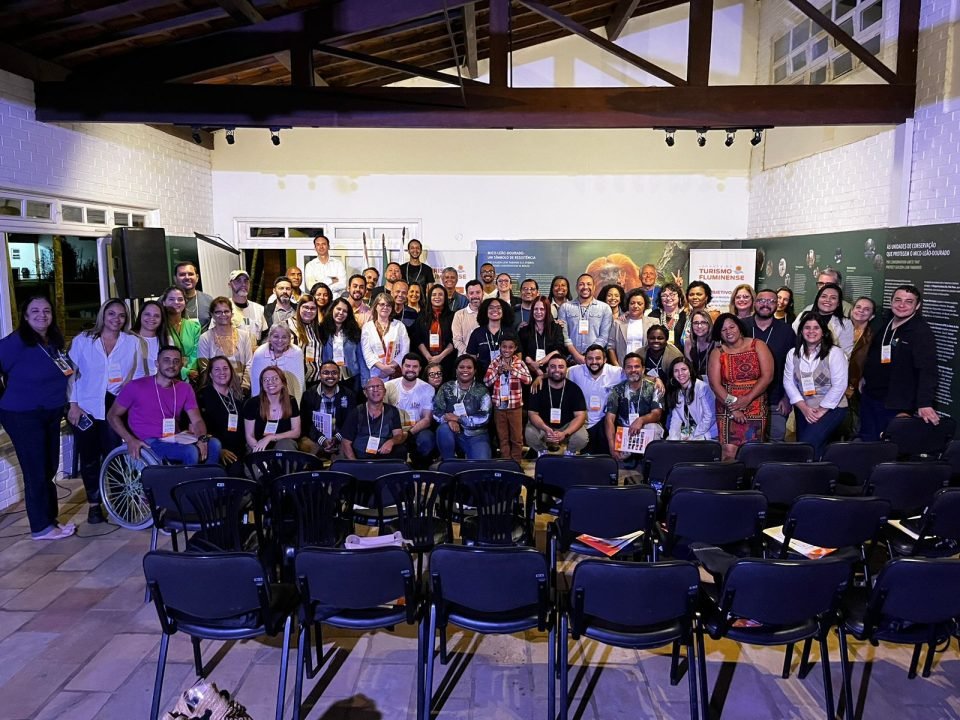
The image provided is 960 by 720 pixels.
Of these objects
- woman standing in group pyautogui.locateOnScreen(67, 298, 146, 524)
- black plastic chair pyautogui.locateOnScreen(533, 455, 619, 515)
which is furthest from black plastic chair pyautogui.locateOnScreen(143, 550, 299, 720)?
woman standing in group pyautogui.locateOnScreen(67, 298, 146, 524)

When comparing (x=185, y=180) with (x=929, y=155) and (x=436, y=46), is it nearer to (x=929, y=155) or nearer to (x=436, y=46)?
(x=436, y=46)

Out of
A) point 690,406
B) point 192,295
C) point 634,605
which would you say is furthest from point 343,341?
point 634,605

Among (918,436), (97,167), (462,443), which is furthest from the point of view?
(97,167)

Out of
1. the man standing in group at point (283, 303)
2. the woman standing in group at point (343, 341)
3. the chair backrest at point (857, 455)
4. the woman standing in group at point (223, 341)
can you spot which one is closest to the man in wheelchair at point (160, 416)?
the woman standing in group at point (223, 341)

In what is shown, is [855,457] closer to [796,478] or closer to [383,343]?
[796,478]

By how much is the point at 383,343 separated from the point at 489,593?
11.9 feet

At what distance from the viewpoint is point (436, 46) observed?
8.45 meters

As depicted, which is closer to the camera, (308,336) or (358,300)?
(308,336)

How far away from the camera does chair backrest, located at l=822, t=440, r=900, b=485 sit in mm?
4207

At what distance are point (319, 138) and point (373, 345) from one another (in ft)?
14.9

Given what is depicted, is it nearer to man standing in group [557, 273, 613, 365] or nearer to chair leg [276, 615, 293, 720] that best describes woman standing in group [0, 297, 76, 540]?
chair leg [276, 615, 293, 720]

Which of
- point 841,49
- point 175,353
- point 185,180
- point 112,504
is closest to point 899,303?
point 841,49

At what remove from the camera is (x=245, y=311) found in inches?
259

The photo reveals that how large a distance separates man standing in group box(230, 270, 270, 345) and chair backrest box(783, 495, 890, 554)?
4.81 m
